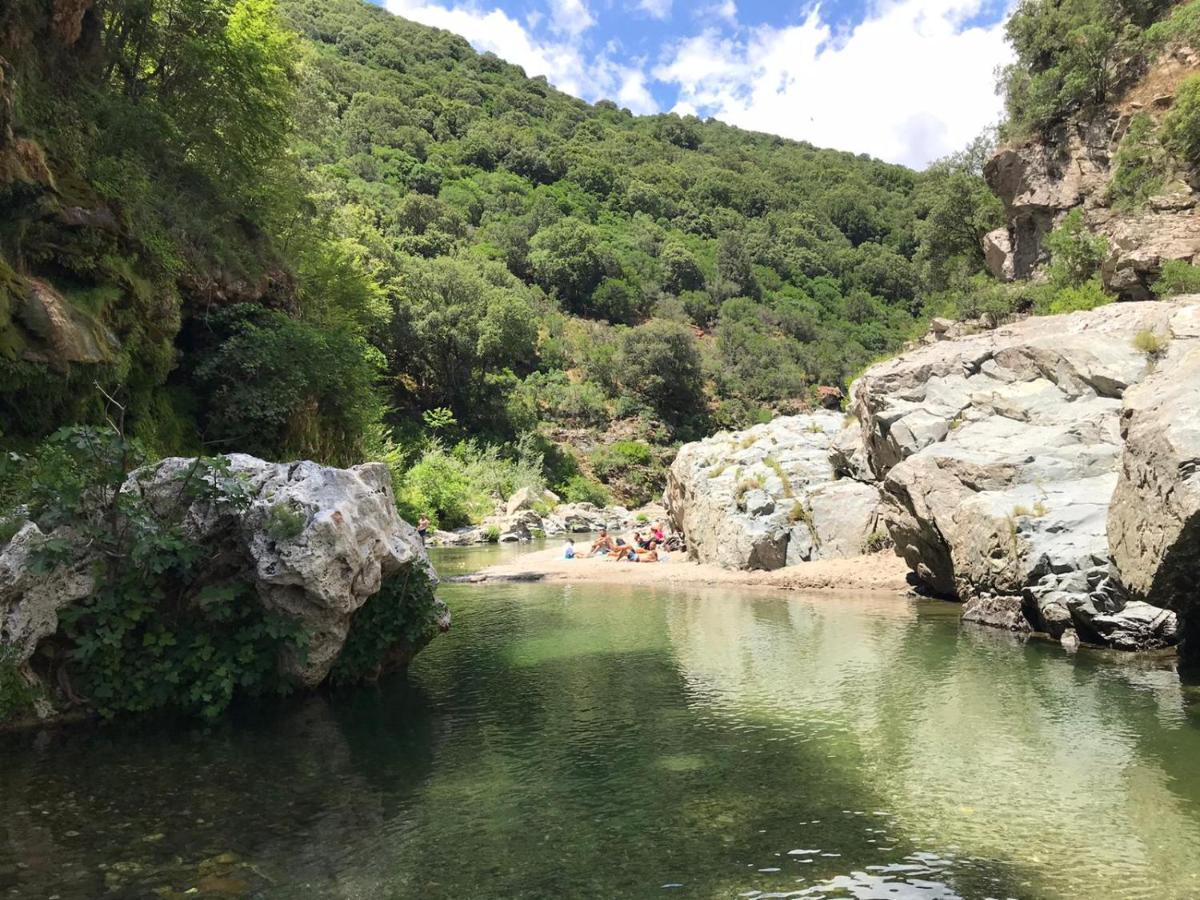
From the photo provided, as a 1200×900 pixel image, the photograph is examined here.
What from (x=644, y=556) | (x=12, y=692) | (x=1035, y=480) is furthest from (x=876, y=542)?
(x=12, y=692)

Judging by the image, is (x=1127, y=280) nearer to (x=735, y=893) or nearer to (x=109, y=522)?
(x=735, y=893)

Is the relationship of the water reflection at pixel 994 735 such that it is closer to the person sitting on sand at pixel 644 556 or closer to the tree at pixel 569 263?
the person sitting on sand at pixel 644 556

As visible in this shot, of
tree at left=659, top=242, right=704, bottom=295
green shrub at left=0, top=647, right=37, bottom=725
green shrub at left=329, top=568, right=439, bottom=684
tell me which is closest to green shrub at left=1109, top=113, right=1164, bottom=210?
green shrub at left=329, top=568, right=439, bottom=684

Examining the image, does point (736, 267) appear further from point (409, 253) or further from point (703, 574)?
point (703, 574)

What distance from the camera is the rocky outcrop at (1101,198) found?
26.5 m

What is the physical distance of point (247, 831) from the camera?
729cm

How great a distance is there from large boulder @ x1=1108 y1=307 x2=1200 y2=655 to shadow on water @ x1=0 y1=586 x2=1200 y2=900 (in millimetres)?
1648

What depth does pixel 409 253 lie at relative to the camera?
73500mm

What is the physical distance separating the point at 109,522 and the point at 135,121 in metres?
11.1

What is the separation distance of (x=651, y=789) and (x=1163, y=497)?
9.07m

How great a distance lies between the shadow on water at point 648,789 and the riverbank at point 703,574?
349 inches

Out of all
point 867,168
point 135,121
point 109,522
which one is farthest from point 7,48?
point 867,168

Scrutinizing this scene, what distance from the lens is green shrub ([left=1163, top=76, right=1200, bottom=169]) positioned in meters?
28.5

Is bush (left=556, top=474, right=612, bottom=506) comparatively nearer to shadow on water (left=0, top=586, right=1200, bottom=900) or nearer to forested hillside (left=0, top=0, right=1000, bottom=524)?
forested hillside (left=0, top=0, right=1000, bottom=524)
